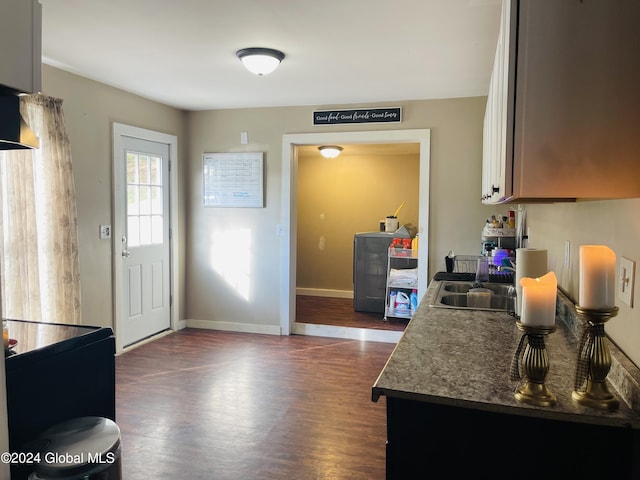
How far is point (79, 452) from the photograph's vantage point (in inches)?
57.3

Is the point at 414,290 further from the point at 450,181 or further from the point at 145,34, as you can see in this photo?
the point at 145,34

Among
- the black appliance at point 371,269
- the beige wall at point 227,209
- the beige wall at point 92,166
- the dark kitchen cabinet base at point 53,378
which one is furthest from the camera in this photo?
the black appliance at point 371,269

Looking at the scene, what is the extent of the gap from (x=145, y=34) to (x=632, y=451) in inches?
115

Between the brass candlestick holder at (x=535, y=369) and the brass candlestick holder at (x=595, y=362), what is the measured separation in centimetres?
8

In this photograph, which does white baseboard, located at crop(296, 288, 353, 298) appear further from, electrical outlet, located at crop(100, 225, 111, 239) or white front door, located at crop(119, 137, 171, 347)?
electrical outlet, located at crop(100, 225, 111, 239)

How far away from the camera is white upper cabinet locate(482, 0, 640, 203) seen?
116 centimetres

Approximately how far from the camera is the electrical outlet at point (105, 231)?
12.8 ft

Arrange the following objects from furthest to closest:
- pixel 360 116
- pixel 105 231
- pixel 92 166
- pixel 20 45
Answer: pixel 360 116, pixel 105 231, pixel 92 166, pixel 20 45

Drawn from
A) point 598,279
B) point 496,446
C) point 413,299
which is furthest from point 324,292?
point 598,279

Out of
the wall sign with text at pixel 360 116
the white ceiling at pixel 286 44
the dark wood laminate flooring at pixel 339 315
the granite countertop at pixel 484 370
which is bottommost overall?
the dark wood laminate flooring at pixel 339 315

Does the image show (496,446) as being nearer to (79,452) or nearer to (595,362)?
(595,362)

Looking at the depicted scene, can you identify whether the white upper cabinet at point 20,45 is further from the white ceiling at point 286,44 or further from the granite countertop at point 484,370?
the white ceiling at point 286,44

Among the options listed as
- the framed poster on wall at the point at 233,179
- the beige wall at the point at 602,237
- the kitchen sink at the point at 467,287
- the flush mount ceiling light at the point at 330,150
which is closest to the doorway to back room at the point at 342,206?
the flush mount ceiling light at the point at 330,150

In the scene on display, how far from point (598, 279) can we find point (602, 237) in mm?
450
